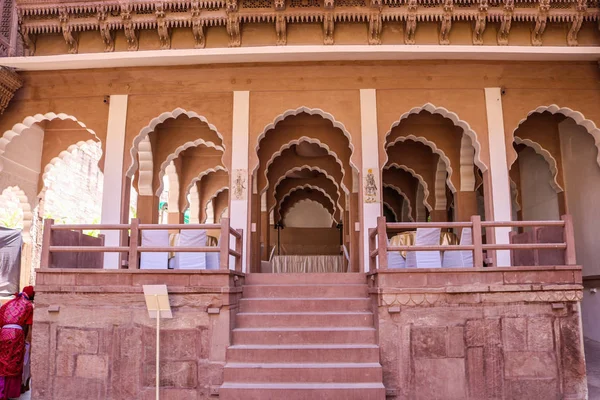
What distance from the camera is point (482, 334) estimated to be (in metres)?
6.04

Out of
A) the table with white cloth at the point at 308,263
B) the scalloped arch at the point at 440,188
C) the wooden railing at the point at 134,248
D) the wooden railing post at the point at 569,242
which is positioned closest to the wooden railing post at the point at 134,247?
the wooden railing at the point at 134,248

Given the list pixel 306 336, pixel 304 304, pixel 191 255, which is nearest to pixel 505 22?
pixel 304 304

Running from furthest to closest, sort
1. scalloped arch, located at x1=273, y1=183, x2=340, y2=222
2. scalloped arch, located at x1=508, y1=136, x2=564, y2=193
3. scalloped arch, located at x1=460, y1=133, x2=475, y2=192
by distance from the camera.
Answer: scalloped arch, located at x1=273, y1=183, x2=340, y2=222
scalloped arch, located at x1=460, y1=133, x2=475, y2=192
scalloped arch, located at x1=508, y1=136, x2=564, y2=193

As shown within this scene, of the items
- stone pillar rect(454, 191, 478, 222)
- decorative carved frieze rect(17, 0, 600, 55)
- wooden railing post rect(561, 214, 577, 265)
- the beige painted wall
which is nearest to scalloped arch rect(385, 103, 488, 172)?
decorative carved frieze rect(17, 0, 600, 55)

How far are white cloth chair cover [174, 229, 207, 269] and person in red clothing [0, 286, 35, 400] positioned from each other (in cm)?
197

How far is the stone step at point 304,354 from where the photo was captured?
238 inches

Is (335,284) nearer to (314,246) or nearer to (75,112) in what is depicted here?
(75,112)

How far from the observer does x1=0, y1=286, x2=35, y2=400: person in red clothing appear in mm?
6242

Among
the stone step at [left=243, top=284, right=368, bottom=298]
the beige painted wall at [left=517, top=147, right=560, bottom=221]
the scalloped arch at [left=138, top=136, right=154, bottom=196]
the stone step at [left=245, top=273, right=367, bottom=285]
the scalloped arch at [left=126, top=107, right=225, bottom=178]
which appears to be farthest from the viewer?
the scalloped arch at [left=138, top=136, right=154, bottom=196]

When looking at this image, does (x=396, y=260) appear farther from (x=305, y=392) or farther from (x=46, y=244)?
(x=46, y=244)

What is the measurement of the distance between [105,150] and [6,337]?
380 centimetres

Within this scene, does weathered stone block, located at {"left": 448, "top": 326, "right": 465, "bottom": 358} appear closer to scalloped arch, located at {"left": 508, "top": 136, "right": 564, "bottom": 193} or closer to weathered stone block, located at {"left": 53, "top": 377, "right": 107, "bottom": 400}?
weathered stone block, located at {"left": 53, "top": 377, "right": 107, "bottom": 400}

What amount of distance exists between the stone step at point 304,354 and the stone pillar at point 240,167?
2459mm

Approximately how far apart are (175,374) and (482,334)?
3.62 metres
